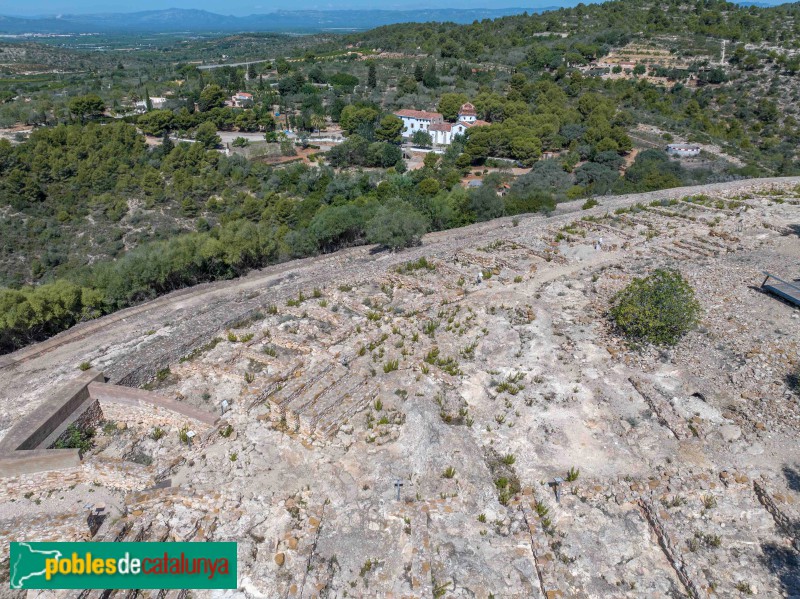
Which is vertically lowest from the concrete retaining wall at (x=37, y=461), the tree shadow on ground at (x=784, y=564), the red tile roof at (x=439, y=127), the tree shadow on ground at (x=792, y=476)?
the red tile roof at (x=439, y=127)

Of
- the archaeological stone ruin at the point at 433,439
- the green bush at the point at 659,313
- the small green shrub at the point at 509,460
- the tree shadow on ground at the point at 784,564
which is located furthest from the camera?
the green bush at the point at 659,313

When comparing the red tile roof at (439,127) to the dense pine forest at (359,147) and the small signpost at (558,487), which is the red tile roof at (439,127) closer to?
the dense pine forest at (359,147)

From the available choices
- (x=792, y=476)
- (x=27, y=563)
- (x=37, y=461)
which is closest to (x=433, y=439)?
(x=792, y=476)

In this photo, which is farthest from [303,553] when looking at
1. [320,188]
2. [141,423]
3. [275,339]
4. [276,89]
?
[276,89]

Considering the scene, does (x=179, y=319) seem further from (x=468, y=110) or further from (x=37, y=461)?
(x=468, y=110)

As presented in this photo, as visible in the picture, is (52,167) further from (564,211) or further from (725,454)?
(725,454)

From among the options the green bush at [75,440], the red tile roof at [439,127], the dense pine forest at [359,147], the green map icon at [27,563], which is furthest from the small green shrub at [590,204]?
the red tile roof at [439,127]

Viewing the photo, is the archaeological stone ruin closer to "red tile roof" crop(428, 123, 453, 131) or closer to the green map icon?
the green map icon

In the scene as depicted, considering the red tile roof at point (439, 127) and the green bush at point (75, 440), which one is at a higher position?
the green bush at point (75, 440)

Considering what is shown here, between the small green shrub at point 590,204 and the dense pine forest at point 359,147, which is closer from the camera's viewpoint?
the dense pine forest at point 359,147
